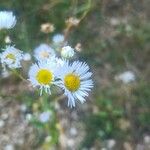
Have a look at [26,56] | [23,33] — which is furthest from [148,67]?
[26,56]

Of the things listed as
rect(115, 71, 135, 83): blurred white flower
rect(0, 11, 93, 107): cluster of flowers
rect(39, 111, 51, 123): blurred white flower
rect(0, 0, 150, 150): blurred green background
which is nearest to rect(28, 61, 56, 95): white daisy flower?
rect(0, 11, 93, 107): cluster of flowers

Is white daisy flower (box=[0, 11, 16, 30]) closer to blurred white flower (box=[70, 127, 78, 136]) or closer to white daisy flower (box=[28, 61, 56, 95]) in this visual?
white daisy flower (box=[28, 61, 56, 95])

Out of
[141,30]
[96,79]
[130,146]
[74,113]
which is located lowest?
[130,146]

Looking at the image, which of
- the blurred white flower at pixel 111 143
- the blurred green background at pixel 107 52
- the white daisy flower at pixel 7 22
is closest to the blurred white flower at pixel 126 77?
the blurred green background at pixel 107 52

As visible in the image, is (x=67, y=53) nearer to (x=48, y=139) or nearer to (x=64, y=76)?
(x=64, y=76)

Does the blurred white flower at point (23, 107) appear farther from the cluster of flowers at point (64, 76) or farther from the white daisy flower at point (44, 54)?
the cluster of flowers at point (64, 76)

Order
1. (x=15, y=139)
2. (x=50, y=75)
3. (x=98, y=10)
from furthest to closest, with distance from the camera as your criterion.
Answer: (x=98, y=10) → (x=15, y=139) → (x=50, y=75)

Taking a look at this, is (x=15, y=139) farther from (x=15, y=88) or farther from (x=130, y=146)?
(x=130, y=146)
